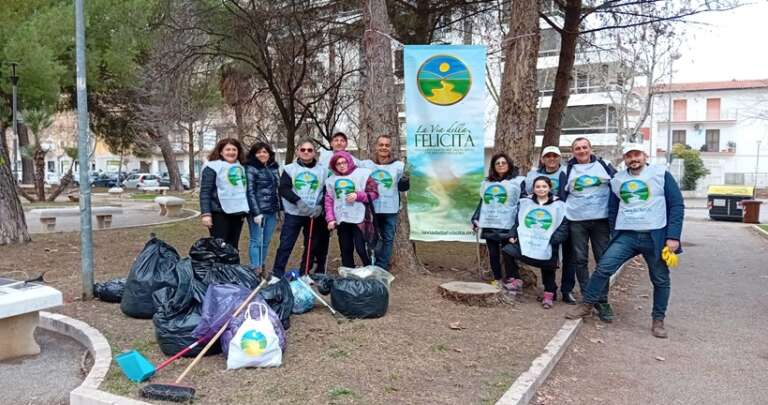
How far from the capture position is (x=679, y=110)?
52.0m

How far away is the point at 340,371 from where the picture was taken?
158 inches

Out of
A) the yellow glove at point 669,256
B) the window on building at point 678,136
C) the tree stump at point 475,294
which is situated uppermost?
the window on building at point 678,136

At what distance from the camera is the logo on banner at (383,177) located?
6418 millimetres

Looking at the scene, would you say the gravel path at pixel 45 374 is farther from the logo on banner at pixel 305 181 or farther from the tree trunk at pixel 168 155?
the tree trunk at pixel 168 155

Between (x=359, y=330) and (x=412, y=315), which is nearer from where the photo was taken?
(x=359, y=330)

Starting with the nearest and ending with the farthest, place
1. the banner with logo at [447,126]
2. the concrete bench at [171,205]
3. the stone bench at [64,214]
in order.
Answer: the banner with logo at [447,126], the stone bench at [64,214], the concrete bench at [171,205]

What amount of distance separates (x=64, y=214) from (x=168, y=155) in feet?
79.3

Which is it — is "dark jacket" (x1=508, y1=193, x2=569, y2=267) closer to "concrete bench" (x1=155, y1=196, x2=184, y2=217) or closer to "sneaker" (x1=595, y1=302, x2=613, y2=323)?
"sneaker" (x1=595, y1=302, x2=613, y2=323)

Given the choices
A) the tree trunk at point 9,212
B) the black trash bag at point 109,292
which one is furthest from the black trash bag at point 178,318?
the tree trunk at point 9,212

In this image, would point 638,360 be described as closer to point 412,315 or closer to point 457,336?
point 457,336

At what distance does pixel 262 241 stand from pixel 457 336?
2.69 m

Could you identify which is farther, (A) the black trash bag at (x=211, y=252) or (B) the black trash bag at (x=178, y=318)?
(A) the black trash bag at (x=211, y=252)

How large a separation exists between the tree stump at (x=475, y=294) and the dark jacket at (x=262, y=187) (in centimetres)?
217

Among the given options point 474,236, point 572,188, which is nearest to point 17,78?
point 474,236
